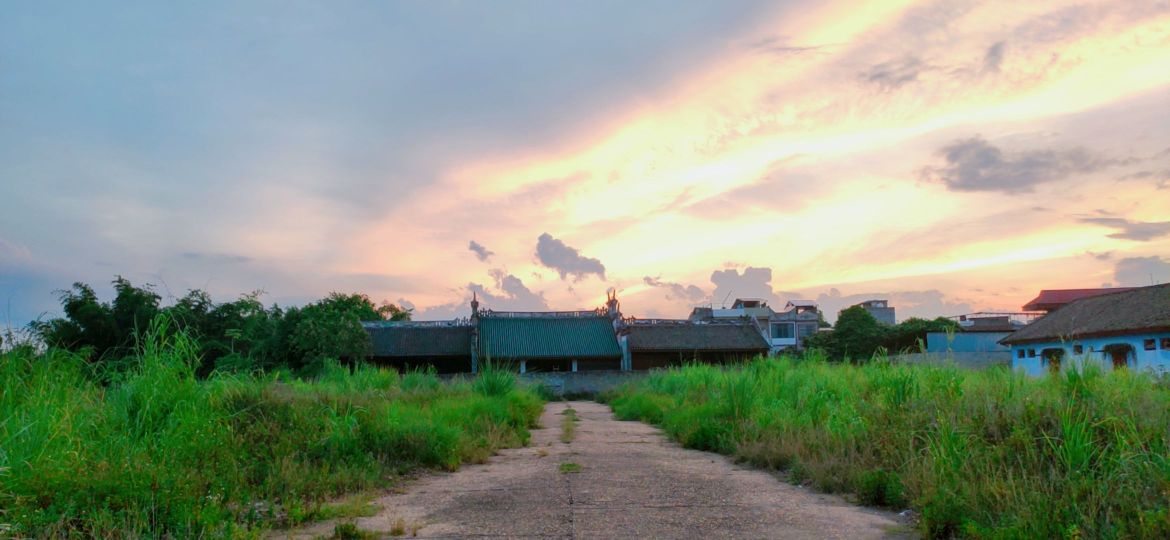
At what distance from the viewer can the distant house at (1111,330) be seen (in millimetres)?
23547

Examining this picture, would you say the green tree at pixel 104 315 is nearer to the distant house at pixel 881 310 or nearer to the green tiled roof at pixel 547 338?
the green tiled roof at pixel 547 338

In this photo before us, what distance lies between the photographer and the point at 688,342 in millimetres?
37188

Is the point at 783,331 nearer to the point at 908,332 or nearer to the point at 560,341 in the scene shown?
the point at 908,332

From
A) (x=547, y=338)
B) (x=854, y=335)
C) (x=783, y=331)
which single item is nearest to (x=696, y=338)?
(x=547, y=338)

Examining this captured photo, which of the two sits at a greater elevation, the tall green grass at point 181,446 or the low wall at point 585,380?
the tall green grass at point 181,446

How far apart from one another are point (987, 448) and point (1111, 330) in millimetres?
23891

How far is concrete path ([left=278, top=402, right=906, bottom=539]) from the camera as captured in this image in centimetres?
538

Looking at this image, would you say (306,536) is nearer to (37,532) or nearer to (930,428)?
(37,532)

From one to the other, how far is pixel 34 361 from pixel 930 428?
834 centimetres

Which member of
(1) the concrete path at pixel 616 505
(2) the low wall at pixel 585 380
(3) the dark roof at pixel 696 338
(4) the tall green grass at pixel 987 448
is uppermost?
(3) the dark roof at pixel 696 338

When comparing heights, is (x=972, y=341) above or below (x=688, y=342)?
below

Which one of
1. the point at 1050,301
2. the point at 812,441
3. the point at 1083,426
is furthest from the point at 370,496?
the point at 1050,301

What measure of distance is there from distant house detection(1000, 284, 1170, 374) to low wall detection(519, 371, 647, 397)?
564 inches

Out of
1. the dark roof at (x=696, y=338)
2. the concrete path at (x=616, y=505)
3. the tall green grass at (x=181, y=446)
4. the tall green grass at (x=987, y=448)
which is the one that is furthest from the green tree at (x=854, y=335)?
the tall green grass at (x=181, y=446)
